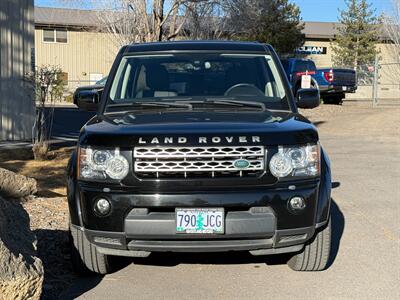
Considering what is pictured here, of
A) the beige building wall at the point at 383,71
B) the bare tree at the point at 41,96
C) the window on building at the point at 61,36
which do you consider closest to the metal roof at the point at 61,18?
the window on building at the point at 61,36

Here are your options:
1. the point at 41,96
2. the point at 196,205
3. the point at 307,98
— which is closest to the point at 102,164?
the point at 196,205

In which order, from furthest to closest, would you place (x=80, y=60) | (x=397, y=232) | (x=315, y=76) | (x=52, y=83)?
(x=80, y=60) → (x=315, y=76) → (x=52, y=83) → (x=397, y=232)

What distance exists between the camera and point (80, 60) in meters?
42.4

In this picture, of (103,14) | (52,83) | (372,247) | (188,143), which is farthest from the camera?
(103,14)

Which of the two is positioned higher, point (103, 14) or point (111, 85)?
point (103, 14)

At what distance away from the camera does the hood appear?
13.9 ft

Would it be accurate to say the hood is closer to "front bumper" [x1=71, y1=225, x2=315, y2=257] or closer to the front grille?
the front grille

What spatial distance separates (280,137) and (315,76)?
23.8 m

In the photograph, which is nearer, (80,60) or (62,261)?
(62,261)

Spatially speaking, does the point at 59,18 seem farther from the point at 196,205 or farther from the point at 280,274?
the point at 196,205

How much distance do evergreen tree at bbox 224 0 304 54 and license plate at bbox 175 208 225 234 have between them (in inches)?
605

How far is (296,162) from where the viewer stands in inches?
172

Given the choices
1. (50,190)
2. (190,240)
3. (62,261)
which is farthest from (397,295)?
(50,190)

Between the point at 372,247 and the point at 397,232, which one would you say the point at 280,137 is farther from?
the point at 397,232
